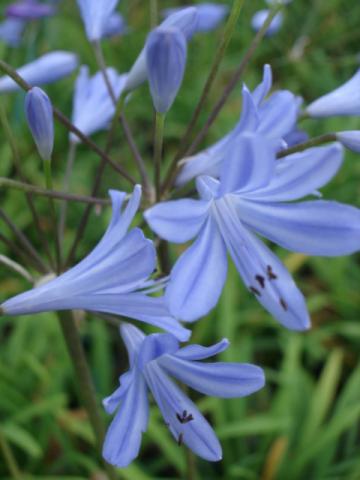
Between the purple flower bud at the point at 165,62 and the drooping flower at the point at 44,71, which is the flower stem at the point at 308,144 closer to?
the purple flower bud at the point at 165,62

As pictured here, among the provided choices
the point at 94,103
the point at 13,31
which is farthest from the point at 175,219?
the point at 13,31

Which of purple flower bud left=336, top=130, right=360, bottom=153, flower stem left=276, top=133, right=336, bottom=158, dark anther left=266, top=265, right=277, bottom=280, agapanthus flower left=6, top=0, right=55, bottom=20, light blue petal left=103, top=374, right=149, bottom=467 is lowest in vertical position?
light blue petal left=103, top=374, right=149, bottom=467

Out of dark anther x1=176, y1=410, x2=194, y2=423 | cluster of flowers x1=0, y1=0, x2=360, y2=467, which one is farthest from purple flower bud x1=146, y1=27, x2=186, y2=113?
dark anther x1=176, y1=410, x2=194, y2=423

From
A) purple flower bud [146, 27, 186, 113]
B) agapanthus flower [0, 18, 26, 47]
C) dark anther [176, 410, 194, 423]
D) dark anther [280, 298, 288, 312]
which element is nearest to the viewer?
purple flower bud [146, 27, 186, 113]

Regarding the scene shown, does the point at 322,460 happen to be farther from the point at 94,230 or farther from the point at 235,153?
the point at 235,153

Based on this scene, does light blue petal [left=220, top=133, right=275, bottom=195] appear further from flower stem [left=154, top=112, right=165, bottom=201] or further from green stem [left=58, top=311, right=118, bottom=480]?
green stem [left=58, top=311, right=118, bottom=480]

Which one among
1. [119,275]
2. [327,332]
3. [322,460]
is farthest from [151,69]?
[327,332]

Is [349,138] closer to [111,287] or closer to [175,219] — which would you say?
[175,219]
